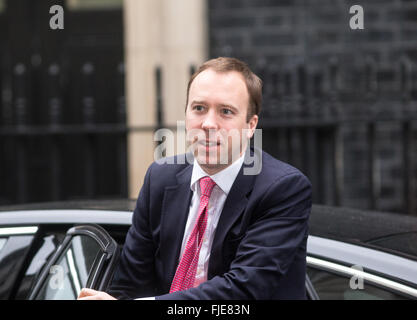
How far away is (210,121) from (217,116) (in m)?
0.03

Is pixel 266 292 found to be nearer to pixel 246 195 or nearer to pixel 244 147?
pixel 246 195

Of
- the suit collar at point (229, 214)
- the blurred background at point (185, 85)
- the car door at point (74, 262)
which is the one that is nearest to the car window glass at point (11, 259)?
the car door at point (74, 262)

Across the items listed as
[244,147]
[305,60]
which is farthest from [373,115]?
[244,147]

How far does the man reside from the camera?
6.52 feet

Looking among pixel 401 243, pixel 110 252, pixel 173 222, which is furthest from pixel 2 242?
pixel 401 243

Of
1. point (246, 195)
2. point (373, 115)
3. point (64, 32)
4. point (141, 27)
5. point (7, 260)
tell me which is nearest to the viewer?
point (246, 195)

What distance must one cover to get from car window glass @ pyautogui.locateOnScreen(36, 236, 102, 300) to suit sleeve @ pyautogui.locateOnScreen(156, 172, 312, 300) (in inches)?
18.9

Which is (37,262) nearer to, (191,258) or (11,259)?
(11,259)

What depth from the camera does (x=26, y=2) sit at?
648 centimetres

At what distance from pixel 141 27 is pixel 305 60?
57.1 inches

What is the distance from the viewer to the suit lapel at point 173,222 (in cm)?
214

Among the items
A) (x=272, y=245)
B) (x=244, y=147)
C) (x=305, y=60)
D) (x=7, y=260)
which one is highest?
(x=305, y=60)

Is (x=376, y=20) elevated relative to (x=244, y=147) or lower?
elevated
